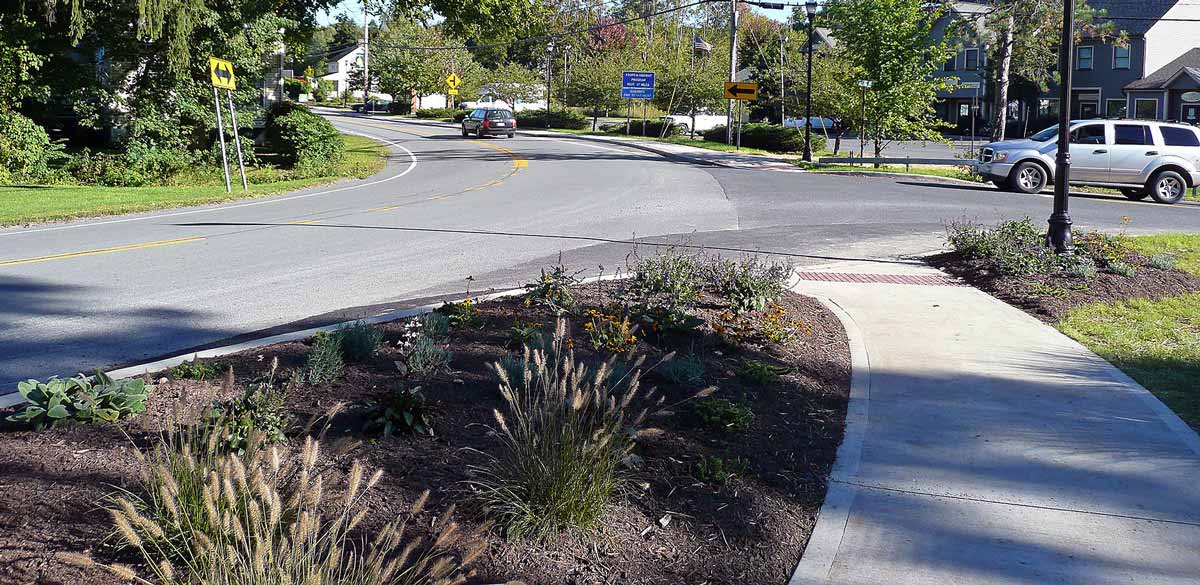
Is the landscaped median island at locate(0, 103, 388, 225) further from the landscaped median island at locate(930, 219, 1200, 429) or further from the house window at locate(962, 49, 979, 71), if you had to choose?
the house window at locate(962, 49, 979, 71)

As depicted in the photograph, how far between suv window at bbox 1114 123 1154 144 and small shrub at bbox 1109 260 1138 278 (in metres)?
14.4

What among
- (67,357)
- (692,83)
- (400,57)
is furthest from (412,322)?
(400,57)

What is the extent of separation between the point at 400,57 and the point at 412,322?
78264 mm

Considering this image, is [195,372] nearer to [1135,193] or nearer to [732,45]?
[1135,193]

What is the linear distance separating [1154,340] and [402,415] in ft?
20.4

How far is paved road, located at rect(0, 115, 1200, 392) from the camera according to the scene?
27.6 ft

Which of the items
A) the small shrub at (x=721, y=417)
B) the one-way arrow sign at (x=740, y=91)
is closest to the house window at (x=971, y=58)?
the one-way arrow sign at (x=740, y=91)

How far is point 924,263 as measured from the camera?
1200 cm

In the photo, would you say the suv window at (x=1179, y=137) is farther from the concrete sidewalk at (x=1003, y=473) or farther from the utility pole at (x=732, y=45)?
the utility pole at (x=732, y=45)

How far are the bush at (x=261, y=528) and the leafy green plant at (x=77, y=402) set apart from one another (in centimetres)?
73

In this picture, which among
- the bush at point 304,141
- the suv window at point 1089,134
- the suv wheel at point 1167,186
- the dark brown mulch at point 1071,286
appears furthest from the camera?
the bush at point 304,141

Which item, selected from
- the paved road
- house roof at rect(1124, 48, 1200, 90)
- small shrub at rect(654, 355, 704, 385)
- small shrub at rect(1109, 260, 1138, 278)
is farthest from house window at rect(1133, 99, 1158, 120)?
small shrub at rect(654, 355, 704, 385)

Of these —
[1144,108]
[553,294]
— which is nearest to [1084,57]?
[1144,108]

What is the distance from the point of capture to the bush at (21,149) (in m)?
22.6
